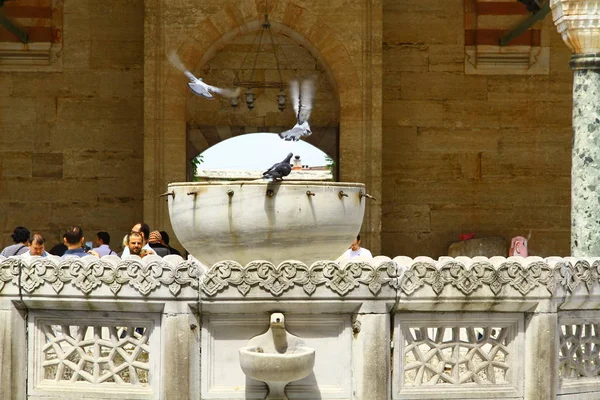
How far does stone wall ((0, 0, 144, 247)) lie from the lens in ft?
45.8

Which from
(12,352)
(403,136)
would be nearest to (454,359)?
(12,352)

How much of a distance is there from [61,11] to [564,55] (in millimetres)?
6009

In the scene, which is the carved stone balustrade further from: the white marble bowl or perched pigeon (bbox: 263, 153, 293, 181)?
perched pigeon (bbox: 263, 153, 293, 181)

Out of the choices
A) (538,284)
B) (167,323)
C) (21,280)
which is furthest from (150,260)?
(538,284)

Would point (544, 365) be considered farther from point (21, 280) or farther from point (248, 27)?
point (248, 27)

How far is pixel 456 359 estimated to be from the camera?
19.1ft

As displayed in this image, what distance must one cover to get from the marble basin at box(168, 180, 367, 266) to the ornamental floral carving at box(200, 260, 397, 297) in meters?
0.49

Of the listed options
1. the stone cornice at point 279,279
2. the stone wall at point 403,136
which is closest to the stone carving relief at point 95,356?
the stone cornice at point 279,279

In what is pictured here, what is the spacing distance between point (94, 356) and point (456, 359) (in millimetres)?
1773

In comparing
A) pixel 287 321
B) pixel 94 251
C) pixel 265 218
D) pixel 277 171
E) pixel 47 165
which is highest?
pixel 47 165

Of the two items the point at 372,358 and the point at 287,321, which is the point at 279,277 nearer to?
the point at 287,321

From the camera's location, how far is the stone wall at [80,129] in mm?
13969

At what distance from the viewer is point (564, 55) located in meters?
14.2

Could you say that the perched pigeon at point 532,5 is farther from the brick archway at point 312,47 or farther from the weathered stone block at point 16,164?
the weathered stone block at point 16,164
